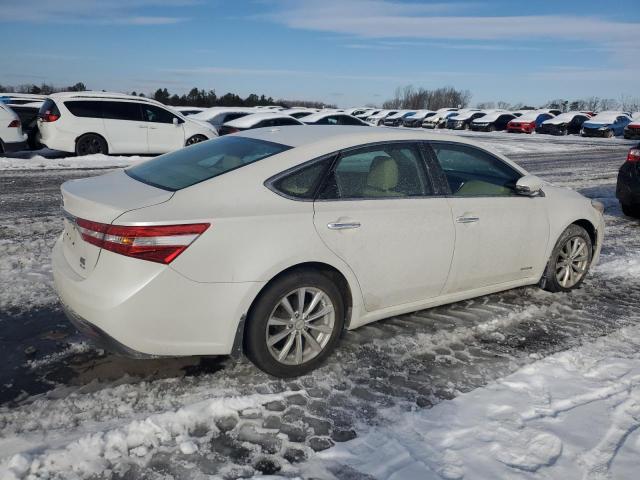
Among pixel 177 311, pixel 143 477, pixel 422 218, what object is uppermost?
pixel 422 218

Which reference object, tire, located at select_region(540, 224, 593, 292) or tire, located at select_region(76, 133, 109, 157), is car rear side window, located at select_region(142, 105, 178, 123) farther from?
tire, located at select_region(540, 224, 593, 292)

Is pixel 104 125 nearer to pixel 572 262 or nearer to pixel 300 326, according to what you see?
pixel 572 262

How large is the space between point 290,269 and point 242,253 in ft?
1.12

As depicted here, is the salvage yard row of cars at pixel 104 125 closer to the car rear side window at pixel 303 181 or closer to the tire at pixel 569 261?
the tire at pixel 569 261

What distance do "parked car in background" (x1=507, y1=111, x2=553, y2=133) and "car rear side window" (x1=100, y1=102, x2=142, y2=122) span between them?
29.1 m

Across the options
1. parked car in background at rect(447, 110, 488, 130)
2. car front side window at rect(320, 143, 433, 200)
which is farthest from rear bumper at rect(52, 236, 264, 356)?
parked car in background at rect(447, 110, 488, 130)

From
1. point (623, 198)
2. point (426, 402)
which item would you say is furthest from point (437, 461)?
point (623, 198)

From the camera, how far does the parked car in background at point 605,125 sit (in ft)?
113

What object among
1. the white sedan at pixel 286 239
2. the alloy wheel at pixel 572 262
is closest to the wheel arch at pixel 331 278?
the white sedan at pixel 286 239

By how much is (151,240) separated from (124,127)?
1240 centimetres

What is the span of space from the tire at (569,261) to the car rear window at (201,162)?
2.83 m

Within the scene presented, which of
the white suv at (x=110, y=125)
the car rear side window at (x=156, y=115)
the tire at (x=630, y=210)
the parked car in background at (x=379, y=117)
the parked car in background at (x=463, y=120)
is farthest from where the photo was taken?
the parked car in background at (x=379, y=117)

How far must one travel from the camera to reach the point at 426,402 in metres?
3.25

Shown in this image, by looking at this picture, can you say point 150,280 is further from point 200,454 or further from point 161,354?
point 200,454
